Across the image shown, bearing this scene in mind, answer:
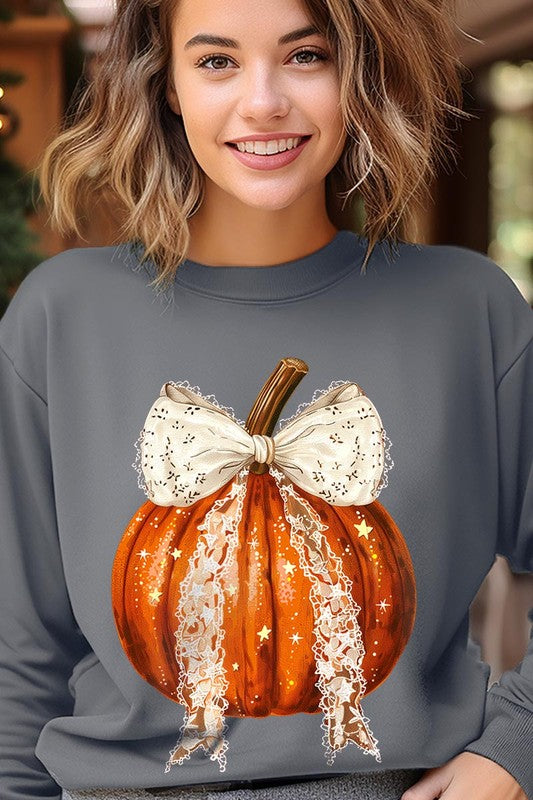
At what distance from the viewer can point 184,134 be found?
1.27m

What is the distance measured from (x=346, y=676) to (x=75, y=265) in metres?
0.49

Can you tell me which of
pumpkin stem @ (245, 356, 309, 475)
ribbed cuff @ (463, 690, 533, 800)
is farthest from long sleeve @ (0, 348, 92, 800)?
ribbed cuff @ (463, 690, 533, 800)

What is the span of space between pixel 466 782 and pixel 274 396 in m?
0.40

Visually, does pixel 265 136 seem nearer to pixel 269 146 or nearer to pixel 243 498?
pixel 269 146

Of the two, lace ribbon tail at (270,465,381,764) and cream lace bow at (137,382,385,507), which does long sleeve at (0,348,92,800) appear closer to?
cream lace bow at (137,382,385,507)

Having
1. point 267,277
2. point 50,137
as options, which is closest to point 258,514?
point 267,277

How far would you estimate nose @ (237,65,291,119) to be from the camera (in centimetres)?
109

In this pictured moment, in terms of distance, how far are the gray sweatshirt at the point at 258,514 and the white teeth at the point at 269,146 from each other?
14 cm

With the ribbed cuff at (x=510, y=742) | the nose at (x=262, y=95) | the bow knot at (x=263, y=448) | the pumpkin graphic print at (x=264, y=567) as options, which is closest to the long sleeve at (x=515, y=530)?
the ribbed cuff at (x=510, y=742)

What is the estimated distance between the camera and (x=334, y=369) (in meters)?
1.17

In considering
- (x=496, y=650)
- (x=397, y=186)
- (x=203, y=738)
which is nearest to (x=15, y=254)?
(x=397, y=186)

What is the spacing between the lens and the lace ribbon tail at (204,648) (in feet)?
3.63

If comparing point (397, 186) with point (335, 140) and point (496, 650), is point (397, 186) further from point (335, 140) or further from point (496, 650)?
point (496, 650)

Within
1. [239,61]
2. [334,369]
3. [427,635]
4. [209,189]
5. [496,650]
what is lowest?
[496,650]
